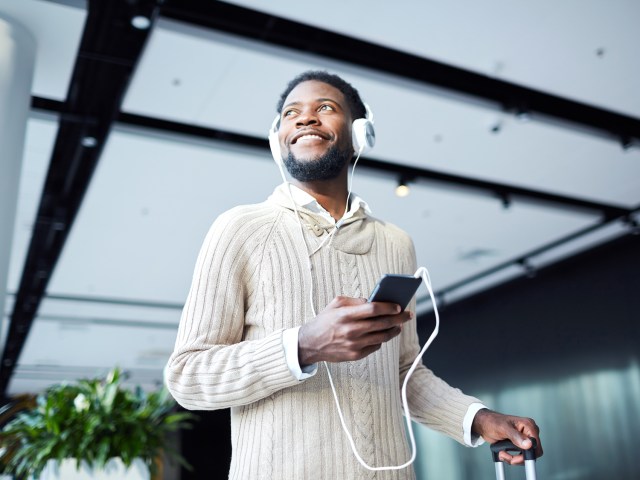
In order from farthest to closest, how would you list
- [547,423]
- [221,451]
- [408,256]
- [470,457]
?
[470,457] < [547,423] < [221,451] < [408,256]

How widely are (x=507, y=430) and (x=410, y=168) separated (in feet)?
16.2

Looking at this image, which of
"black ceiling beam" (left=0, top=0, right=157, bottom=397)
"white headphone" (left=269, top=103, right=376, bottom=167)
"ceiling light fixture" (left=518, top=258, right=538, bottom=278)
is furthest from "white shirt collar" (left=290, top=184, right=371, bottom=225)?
"ceiling light fixture" (left=518, top=258, right=538, bottom=278)

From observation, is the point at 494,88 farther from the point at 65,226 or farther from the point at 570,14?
the point at 65,226

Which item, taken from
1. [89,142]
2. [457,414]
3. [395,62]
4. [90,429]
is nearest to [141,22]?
[89,142]

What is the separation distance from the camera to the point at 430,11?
385cm

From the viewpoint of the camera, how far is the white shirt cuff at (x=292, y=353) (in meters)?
0.90

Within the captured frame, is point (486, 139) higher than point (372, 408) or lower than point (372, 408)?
higher

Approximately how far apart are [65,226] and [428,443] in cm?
633

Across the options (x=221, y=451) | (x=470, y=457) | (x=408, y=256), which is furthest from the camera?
(x=470, y=457)

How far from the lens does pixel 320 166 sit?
1215 mm

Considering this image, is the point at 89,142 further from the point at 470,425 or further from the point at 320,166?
the point at 470,425

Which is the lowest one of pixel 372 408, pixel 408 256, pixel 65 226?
pixel 372 408

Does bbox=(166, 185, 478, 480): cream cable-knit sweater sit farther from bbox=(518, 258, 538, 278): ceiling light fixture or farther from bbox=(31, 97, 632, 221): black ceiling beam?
bbox=(518, 258, 538, 278): ceiling light fixture

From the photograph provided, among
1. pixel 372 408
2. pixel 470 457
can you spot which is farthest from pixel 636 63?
pixel 470 457
